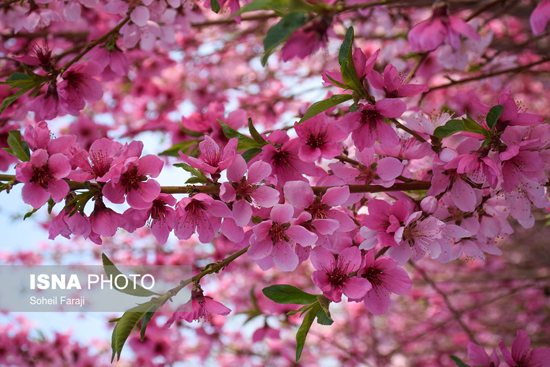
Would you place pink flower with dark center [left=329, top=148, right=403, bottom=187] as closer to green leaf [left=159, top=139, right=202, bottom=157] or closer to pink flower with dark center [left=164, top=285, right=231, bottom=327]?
pink flower with dark center [left=164, top=285, right=231, bottom=327]

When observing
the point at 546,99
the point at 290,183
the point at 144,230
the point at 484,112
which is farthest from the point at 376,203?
the point at 546,99

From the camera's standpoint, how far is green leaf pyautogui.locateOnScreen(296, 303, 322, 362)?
3.04ft

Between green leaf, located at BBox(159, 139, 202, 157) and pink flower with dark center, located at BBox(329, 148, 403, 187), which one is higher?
pink flower with dark center, located at BBox(329, 148, 403, 187)

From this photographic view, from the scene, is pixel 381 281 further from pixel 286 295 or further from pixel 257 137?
pixel 257 137

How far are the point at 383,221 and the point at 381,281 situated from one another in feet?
0.50

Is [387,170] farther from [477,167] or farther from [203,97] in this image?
[203,97]

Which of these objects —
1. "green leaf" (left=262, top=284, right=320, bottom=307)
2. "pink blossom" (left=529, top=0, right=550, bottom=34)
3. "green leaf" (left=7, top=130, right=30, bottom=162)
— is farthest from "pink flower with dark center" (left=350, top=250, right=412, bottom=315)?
"pink blossom" (left=529, top=0, right=550, bottom=34)

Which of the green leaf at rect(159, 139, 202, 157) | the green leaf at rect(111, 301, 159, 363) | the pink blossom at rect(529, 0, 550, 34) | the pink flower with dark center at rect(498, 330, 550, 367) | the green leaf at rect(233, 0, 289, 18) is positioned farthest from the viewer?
the green leaf at rect(159, 139, 202, 157)

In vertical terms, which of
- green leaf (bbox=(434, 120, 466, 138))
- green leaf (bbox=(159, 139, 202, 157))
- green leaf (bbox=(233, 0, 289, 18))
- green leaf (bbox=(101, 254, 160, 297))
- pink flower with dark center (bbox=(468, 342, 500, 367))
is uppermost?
green leaf (bbox=(233, 0, 289, 18))

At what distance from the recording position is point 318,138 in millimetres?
1040

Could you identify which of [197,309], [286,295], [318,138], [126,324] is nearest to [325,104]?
[318,138]

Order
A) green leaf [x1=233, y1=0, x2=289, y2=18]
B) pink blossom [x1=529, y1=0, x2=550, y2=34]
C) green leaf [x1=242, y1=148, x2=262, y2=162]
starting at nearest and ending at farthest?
green leaf [x1=233, y1=0, x2=289, y2=18], green leaf [x1=242, y1=148, x2=262, y2=162], pink blossom [x1=529, y1=0, x2=550, y2=34]

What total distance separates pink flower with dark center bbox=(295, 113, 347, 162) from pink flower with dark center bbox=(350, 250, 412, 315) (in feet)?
0.92

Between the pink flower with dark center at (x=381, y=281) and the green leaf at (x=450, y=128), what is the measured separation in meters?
0.33
